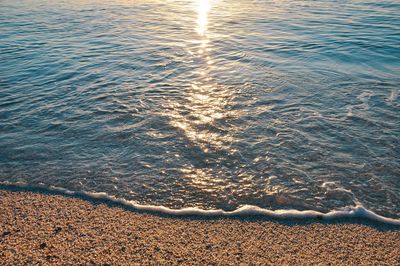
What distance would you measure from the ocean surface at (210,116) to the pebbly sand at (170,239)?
1.20 ft

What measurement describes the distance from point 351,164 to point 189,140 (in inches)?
96.3

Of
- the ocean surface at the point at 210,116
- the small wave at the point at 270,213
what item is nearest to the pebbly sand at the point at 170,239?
the small wave at the point at 270,213

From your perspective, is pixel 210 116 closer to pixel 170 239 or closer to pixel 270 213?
pixel 270 213

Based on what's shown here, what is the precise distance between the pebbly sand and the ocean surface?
0.37 metres

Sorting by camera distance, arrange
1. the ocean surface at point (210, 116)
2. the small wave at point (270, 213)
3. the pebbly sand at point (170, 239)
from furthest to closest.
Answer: the ocean surface at point (210, 116)
the small wave at point (270, 213)
the pebbly sand at point (170, 239)

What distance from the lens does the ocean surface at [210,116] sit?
4.93 meters

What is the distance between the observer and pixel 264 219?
4328 millimetres

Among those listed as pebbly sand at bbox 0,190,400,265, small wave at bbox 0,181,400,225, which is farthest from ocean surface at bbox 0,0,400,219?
pebbly sand at bbox 0,190,400,265

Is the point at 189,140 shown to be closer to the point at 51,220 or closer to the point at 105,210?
the point at 105,210

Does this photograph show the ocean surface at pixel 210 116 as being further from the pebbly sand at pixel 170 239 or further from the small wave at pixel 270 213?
the pebbly sand at pixel 170 239

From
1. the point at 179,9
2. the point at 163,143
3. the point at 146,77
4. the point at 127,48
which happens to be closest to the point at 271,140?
the point at 163,143

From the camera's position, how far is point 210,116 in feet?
22.3

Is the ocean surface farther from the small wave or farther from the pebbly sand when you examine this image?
the pebbly sand

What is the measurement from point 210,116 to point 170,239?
3.20 m
